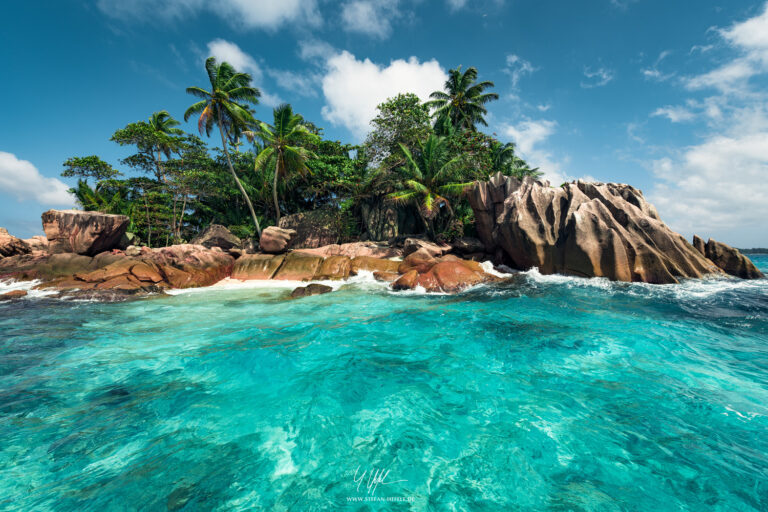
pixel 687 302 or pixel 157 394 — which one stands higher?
pixel 687 302

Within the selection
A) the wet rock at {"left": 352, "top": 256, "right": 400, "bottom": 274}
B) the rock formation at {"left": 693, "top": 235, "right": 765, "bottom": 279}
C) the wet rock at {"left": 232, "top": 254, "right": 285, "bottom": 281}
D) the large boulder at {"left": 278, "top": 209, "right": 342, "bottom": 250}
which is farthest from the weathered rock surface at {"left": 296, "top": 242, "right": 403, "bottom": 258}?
the rock formation at {"left": 693, "top": 235, "right": 765, "bottom": 279}

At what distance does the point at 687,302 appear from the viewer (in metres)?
8.05

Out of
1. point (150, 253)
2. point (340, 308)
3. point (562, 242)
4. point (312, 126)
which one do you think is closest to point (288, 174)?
point (312, 126)

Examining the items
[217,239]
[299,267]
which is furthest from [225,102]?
[299,267]

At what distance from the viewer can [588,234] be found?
1194cm

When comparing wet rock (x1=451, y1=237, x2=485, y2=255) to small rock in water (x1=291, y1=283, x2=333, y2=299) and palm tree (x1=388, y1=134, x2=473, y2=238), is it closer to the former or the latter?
palm tree (x1=388, y1=134, x2=473, y2=238)

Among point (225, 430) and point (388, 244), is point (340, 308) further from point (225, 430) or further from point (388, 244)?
point (388, 244)

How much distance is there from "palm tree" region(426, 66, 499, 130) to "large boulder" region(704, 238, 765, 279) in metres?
19.2

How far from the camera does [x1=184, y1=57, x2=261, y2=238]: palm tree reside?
758 inches

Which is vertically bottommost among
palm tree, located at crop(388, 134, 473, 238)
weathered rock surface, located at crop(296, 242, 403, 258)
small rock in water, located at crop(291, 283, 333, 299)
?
small rock in water, located at crop(291, 283, 333, 299)

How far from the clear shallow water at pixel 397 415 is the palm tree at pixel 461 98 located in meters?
24.4

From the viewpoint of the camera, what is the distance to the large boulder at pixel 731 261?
483 inches

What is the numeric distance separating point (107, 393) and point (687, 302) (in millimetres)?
13235

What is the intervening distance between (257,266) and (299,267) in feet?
8.39
